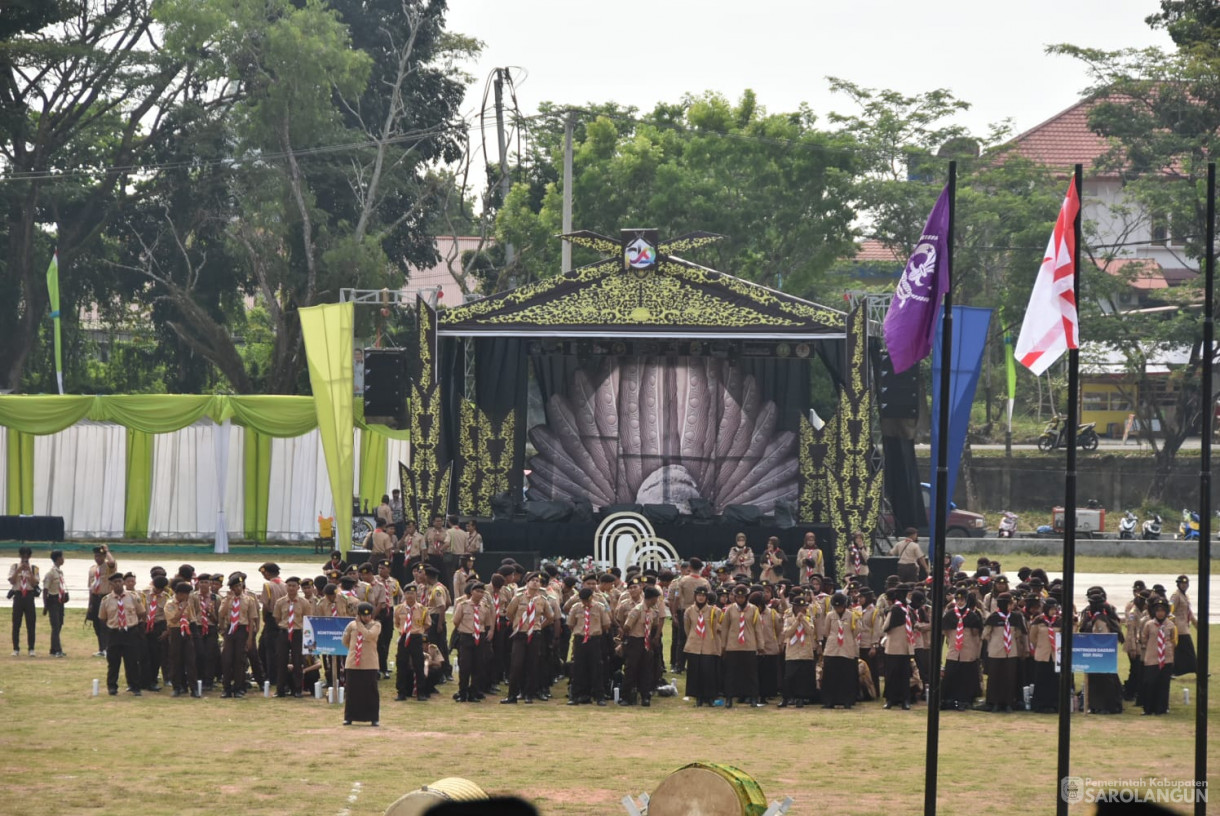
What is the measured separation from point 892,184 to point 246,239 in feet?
50.6

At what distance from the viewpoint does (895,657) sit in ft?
55.1

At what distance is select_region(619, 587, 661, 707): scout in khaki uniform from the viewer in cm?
1692

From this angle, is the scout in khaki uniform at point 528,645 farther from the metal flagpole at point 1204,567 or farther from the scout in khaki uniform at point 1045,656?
the metal flagpole at point 1204,567

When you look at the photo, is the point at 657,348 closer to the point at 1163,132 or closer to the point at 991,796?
the point at 991,796

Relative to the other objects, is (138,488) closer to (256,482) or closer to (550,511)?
(256,482)

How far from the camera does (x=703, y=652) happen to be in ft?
56.0

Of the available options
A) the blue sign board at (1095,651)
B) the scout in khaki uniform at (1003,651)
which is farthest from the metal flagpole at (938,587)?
the scout in khaki uniform at (1003,651)

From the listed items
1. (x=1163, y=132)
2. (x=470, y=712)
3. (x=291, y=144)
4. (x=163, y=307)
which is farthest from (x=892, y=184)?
(x=470, y=712)

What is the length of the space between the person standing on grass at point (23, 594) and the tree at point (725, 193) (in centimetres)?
1906

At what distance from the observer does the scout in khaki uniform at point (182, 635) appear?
16859 mm

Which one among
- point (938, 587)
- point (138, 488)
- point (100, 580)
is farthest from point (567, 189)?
point (938, 587)

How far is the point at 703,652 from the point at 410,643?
10.1ft

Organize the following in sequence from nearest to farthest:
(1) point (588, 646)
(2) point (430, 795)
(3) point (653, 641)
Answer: (2) point (430, 795) → (1) point (588, 646) → (3) point (653, 641)

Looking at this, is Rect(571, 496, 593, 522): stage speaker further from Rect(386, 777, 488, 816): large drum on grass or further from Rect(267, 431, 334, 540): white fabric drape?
Rect(386, 777, 488, 816): large drum on grass
